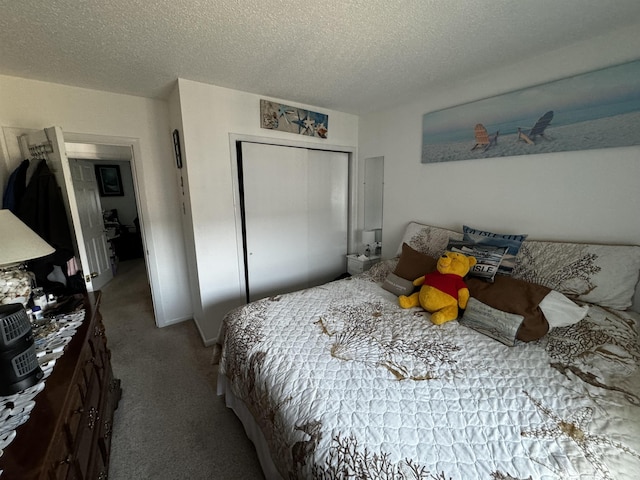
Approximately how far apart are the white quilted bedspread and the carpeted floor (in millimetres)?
357

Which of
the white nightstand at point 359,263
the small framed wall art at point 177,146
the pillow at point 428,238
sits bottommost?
the white nightstand at point 359,263

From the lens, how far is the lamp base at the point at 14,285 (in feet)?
3.71

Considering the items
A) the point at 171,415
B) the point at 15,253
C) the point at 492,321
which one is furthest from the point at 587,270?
the point at 15,253

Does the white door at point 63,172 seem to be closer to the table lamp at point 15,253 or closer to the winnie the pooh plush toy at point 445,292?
the table lamp at point 15,253

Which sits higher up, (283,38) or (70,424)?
(283,38)

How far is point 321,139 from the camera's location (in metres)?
2.82

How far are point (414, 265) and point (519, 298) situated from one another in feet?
2.29

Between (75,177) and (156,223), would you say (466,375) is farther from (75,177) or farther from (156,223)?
(75,177)

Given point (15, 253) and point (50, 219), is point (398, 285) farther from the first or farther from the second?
point (50, 219)

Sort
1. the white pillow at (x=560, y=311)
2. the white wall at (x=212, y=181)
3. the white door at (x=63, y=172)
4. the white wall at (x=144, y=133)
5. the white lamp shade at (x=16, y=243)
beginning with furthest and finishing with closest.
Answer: the white wall at (x=212, y=181)
the white wall at (x=144, y=133)
the white door at (x=63, y=172)
the white pillow at (x=560, y=311)
the white lamp shade at (x=16, y=243)

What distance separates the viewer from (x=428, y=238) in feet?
7.49

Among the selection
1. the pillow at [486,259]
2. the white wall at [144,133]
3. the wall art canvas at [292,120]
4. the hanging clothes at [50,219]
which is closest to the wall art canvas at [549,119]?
the pillow at [486,259]

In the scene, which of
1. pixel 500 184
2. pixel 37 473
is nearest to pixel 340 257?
pixel 500 184

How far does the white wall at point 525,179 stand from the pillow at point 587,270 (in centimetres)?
15
